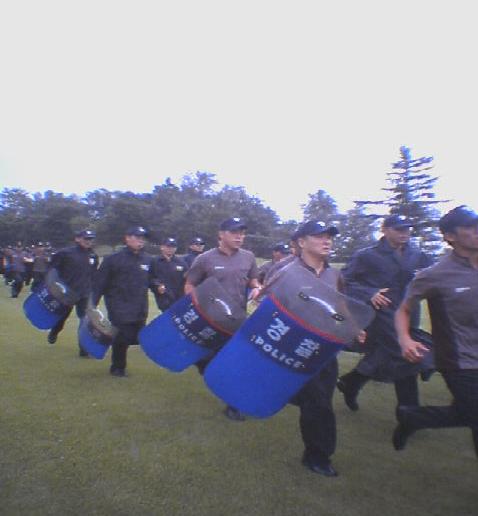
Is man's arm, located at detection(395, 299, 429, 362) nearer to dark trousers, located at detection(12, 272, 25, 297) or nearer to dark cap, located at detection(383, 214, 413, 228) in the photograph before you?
dark cap, located at detection(383, 214, 413, 228)

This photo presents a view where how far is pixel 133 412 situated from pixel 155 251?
3834 cm

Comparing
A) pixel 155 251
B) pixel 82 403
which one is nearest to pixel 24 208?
pixel 155 251

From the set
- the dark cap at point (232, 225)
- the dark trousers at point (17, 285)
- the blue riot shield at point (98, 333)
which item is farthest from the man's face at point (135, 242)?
the dark trousers at point (17, 285)

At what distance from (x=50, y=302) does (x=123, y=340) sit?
6.79 feet

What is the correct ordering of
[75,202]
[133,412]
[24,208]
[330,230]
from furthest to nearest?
[24,208] < [75,202] < [133,412] < [330,230]

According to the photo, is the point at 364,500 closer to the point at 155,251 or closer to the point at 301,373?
the point at 301,373

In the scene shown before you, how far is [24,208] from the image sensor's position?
91.4m

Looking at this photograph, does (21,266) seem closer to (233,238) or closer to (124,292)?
(124,292)

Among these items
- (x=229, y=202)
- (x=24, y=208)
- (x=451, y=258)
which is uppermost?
(x=451, y=258)

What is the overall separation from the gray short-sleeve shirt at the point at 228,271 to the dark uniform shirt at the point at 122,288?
115 centimetres

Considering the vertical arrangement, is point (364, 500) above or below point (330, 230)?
below

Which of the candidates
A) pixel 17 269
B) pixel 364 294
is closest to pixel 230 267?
pixel 364 294

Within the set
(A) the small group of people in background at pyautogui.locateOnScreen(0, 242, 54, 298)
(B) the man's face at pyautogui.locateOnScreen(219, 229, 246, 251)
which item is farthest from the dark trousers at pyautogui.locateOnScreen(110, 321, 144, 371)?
(A) the small group of people in background at pyautogui.locateOnScreen(0, 242, 54, 298)

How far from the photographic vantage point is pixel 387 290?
175 inches
